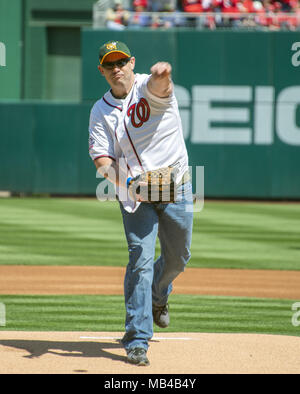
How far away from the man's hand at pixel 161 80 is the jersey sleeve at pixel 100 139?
51 cm

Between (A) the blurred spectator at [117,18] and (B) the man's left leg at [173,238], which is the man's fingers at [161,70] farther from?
(A) the blurred spectator at [117,18]

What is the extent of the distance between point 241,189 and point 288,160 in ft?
4.87

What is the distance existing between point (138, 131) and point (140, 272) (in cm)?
97

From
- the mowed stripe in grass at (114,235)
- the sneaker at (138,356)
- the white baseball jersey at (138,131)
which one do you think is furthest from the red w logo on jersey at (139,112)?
the mowed stripe in grass at (114,235)

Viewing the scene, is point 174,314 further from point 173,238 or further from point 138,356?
point 138,356

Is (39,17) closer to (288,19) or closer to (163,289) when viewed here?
(288,19)

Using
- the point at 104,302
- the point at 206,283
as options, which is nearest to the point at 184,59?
the point at 206,283

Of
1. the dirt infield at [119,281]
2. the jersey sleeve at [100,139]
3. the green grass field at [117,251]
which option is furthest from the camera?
the dirt infield at [119,281]

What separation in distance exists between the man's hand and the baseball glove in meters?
0.55

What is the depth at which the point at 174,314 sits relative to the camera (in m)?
7.94

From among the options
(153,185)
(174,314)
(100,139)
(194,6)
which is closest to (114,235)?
(174,314)

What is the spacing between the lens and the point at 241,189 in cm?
2181

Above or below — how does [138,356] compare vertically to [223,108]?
below

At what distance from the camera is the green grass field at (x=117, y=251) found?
24.7ft
